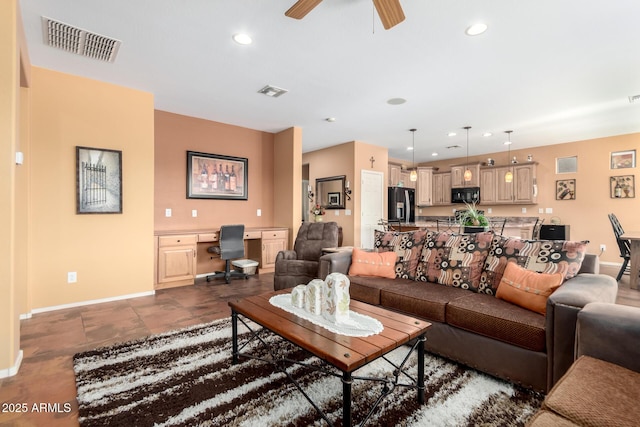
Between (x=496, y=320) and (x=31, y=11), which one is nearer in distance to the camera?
(x=496, y=320)

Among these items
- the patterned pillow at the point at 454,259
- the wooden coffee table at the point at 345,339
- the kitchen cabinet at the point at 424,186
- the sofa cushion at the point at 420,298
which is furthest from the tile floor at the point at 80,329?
the kitchen cabinet at the point at 424,186

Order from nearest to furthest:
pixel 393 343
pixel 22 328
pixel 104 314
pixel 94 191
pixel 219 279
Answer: pixel 393 343, pixel 22 328, pixel 104 314, pixel 94 191, pixel 219 279

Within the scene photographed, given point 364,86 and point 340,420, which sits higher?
point 364,86

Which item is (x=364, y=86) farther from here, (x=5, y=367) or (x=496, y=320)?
(x=5, y=367)

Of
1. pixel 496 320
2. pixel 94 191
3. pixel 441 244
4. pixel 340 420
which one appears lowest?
pixel 340 420

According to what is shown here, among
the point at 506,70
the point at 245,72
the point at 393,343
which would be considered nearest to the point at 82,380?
the point at 393,343

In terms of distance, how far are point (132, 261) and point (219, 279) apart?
137cm

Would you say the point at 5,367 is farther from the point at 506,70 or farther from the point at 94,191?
the point at 506,70

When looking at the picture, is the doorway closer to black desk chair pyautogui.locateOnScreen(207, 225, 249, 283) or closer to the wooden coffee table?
black desk chair pyautogui.locateOnScreen(207, 225, 249, 283)

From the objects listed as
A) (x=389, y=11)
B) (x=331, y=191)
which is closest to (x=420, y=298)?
(x=389, y=11)

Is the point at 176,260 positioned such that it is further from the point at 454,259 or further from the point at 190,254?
the point at 454,259

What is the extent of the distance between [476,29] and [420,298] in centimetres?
232

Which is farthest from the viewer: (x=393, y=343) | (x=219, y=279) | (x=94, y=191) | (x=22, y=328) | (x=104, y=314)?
(x=219, y=279)

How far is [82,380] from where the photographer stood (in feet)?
6.39
